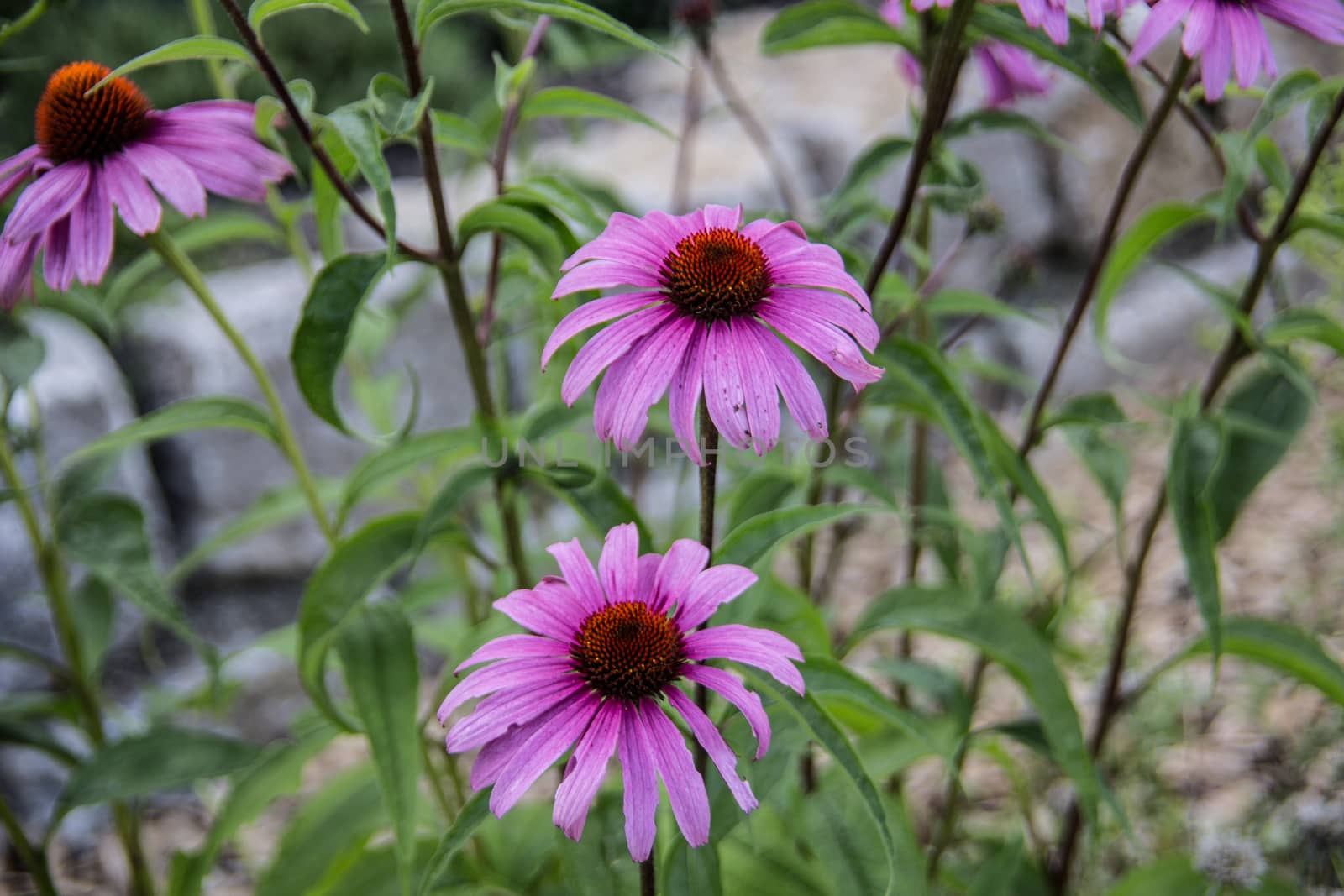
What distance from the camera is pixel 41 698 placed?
1122 mm

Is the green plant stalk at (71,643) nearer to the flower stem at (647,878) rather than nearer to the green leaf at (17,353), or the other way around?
the green leaf at (17,353)

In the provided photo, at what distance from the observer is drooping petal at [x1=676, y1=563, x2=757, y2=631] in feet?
1.88

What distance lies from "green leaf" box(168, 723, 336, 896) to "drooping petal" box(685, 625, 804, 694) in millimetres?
491

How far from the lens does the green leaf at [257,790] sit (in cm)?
93

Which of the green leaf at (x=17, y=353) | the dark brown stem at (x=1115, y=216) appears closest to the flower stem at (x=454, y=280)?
the green leaf at (x=17, y=353)

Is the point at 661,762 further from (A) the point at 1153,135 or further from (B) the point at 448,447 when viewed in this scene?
(A) the point at 1153,135

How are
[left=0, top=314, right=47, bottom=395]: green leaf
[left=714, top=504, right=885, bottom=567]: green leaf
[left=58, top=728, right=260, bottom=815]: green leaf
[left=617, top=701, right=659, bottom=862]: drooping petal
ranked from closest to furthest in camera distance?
[left=617, top=701, right=659, bottom=862]: drooping petal, [left=714, top=504, right=885, bottom=567]: green leaf, [left=0, top=314, right=47, bottom=395]: green leaf, [left=58, top=728, right=260, bottom=815]: green leaf

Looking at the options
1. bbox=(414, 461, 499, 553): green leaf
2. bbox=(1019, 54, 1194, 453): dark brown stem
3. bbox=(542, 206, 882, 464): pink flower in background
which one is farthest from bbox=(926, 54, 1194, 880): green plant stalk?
bbox=(414, 461, 499, 553): green leaf

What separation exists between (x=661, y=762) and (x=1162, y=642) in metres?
1.47

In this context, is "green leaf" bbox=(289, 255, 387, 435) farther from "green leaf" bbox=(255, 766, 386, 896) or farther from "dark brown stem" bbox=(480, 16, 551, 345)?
"green leaf" bbox=(255, 766, 386, 896)

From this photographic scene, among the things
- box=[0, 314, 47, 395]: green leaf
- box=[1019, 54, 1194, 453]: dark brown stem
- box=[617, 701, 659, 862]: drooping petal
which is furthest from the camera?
box=[0, 314, 47, 395]: green leaf

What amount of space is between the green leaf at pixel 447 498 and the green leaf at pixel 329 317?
11cm

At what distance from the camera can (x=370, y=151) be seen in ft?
2.04

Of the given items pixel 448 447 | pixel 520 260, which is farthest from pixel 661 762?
pixel 520 260
